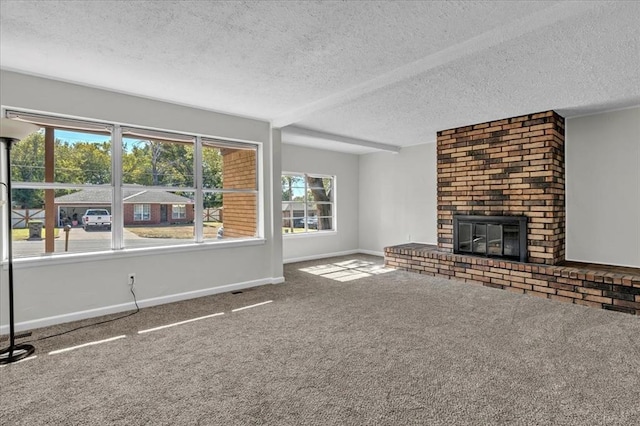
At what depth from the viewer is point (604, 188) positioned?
456cm

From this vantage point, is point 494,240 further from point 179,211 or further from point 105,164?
point 105,164

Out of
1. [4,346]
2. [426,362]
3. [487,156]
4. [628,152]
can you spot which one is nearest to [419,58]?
[426,362]

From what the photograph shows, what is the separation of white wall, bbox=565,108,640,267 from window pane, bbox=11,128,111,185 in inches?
244

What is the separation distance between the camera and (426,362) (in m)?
2.46

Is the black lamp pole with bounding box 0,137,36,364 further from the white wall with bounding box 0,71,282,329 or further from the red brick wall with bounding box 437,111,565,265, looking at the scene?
the red brick wall with bounding box 437,111,565,265

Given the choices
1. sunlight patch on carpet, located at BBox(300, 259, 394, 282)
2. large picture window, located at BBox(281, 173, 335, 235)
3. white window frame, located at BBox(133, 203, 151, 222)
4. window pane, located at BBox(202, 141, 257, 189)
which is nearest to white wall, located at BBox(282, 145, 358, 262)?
large picture window, located at BBox(281, 173, 335, 235)

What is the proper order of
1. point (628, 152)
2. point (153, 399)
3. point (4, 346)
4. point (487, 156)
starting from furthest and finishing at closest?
point (487, 156) → point (628, 152) → point (4, 346) → point (153, 399)

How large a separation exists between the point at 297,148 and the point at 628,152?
17.2 feet

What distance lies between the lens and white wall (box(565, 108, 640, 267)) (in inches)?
172

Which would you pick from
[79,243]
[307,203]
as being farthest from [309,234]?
[79,243]

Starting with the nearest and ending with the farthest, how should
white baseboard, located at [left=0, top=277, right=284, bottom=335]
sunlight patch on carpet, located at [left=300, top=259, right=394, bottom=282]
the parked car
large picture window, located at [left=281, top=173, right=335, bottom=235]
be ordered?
white baseboard, located at [left=0, top=277, right=284, bottom=335] → sunlight patch on carpet, located at [left=300, top=259, right=394, bottom=282] → large picture window, located at [left=281, top=173, right=335, bottom=235] → the parked car

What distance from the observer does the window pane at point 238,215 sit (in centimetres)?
474

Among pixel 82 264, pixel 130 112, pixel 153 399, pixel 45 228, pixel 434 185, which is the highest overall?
pixel 130 112

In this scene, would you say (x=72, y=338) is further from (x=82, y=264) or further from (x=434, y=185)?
(x=434, y=185)
